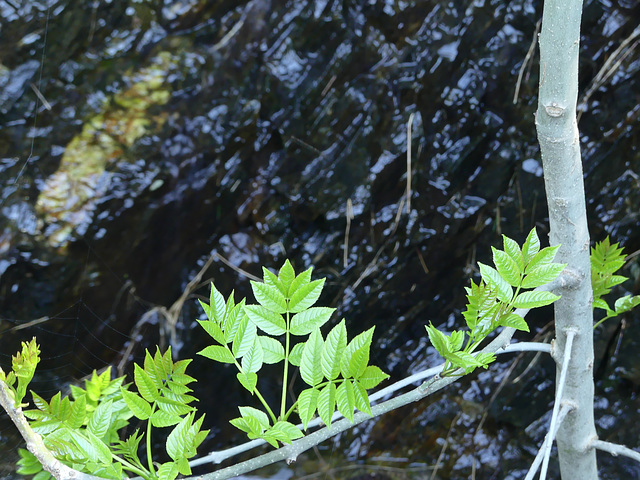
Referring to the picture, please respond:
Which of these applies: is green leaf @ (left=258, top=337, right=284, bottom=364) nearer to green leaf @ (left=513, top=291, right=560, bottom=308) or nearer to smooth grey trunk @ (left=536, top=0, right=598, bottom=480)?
green leaf @ (left=513, top=291, right=560, bottom=308)

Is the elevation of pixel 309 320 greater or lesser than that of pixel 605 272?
Result: greater

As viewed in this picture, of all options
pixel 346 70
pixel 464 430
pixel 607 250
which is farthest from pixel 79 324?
pixel 607 250

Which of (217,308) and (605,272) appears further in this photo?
(605,272)

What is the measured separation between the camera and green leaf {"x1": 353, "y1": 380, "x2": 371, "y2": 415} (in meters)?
0.47

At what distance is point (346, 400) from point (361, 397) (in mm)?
14

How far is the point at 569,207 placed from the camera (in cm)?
65

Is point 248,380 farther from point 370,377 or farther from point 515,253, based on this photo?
point 515,253

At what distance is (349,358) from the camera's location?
0.48m

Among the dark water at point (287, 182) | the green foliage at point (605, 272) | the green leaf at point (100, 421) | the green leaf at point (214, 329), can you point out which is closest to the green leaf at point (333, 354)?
the green leaf at point (214, 329)

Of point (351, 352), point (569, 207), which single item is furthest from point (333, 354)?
point (569, 207)

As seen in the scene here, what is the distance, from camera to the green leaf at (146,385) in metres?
0.52

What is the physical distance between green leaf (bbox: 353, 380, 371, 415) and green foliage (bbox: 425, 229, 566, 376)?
0.08m

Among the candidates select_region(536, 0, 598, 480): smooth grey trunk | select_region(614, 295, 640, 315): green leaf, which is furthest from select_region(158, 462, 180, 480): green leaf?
select_region(614, 295, 640, 315): green leaf

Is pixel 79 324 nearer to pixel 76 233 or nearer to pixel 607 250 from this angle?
pixel 76 233
